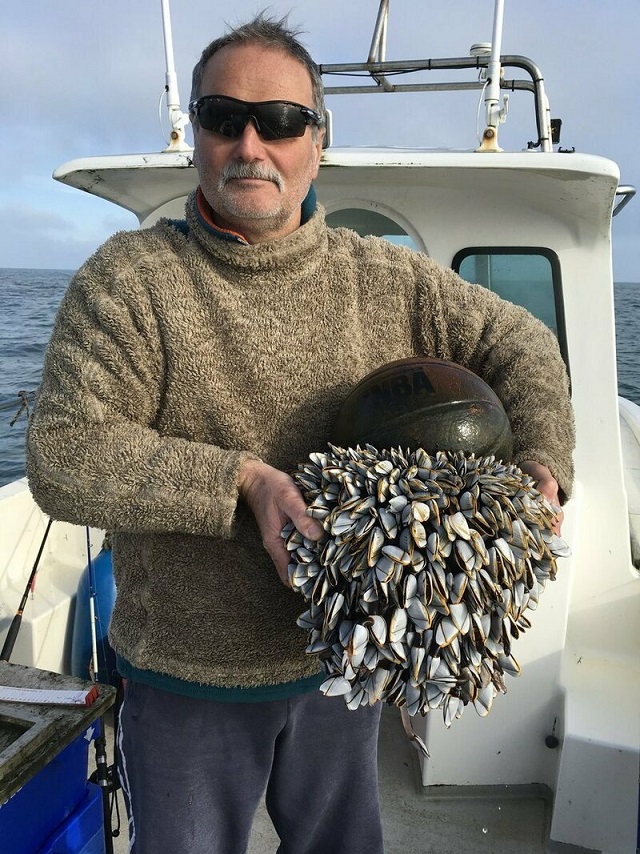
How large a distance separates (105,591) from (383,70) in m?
3.33

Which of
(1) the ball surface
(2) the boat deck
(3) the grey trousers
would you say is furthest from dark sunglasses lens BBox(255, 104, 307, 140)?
(2) the boat deck

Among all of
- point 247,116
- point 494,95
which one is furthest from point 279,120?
point 494,95

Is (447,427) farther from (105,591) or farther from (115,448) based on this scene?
(105,591)

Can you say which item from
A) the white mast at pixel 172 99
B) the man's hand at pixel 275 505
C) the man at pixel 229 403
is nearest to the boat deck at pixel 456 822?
the man at pixel 229 403

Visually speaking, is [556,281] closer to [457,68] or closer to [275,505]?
[457,68]

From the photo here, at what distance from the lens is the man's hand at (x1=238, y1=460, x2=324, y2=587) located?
1.40 m

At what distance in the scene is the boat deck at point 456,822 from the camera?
299cm

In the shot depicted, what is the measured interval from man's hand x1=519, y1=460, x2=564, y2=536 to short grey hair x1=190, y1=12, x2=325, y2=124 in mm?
1045

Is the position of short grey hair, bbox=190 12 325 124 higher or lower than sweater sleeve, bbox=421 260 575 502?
higher

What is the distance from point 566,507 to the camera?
318 cm

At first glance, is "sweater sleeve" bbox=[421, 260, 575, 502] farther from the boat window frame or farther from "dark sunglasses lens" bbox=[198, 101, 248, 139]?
the boat window frame

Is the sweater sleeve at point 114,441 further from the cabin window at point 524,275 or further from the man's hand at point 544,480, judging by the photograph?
the cabin window at point 524,275

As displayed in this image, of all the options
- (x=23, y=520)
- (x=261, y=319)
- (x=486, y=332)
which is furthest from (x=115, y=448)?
(x=23, y=520)

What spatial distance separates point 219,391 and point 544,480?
82 centimetres
